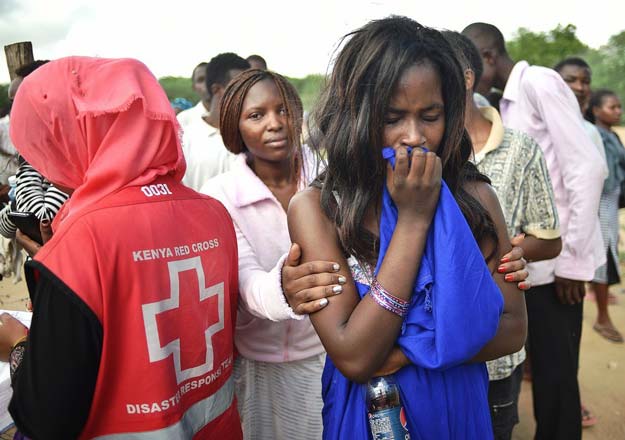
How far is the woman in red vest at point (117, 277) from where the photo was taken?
1.25m

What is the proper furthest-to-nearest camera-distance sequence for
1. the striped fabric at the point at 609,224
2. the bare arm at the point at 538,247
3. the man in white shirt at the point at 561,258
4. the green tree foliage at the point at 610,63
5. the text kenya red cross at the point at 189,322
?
the green tree foliage at the point at 610,63, the striped fabric at the point at 609,224, the man in white shirt at the point at 561,258, the bare arm at the point at 538,247, the text kenya red cross at the point at 189,322

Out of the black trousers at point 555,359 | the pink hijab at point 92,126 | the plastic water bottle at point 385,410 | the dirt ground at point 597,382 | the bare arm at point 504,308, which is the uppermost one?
the pink hijab at point 92,126

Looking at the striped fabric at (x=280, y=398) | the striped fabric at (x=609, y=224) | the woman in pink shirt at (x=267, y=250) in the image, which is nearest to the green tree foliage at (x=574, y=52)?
the striped fabric at (x=609, y=224)

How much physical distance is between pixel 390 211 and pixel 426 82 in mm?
342

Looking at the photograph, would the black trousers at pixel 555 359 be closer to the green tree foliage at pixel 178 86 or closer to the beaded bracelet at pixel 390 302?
the beaded bracelet at pixel 390 302

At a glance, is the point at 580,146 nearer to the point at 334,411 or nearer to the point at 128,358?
the point at 334,411

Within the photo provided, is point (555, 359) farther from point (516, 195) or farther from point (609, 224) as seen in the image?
point (609, 224)

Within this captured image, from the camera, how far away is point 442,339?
119 centimetres

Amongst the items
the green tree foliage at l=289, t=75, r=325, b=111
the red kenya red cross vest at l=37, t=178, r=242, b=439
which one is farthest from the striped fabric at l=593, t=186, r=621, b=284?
the red kenya red cross vest at l=37, t=178, r=242, b=439

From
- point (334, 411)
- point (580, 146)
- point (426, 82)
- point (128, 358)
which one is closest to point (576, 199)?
point (580, 146)

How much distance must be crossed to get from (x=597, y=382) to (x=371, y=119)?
392 centimetres

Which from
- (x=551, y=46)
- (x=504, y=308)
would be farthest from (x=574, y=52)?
(x=504, y=308)

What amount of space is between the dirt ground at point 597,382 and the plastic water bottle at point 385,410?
2.34 metres

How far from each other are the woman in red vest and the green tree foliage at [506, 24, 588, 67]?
768 inches
